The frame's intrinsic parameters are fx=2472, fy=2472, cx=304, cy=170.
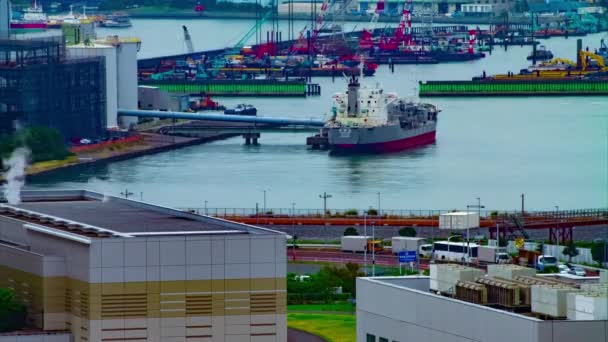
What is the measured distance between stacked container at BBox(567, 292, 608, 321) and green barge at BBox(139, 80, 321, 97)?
73.1m

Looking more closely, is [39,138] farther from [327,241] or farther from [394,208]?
[327,241]

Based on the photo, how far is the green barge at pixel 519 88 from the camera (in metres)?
90.1

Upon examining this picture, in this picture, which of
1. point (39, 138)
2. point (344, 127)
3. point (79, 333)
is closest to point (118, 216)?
point (79, 333)

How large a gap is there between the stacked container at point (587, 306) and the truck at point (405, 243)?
67.5 feet

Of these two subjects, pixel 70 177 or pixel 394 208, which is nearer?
pixel 394 208

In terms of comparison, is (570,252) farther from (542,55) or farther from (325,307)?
(542,55)

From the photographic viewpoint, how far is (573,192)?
52531mm

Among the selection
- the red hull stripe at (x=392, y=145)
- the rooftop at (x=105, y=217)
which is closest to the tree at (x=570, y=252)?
the rooftop at (x=105, y=217)

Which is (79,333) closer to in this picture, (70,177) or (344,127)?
(70,177)

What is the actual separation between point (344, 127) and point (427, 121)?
4.32m

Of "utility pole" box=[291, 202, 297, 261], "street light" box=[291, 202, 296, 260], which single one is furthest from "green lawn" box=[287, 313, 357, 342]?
"street light" box=[291, 202, 296, 260]

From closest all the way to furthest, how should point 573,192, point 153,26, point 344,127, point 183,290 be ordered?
point 183,290
point 573,192
point 344,127
point 153,26

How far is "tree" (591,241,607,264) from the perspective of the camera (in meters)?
35.8

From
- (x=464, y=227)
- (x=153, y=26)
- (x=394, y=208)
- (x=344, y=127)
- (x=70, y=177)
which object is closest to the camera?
(x=464, y=227)
